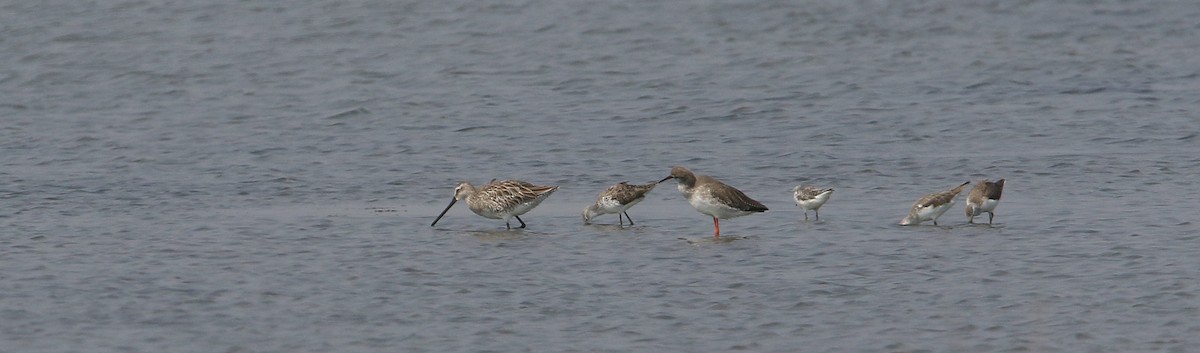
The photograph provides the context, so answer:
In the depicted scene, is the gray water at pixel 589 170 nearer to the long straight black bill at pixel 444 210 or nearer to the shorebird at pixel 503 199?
the long straight black bill at pixel 444 210

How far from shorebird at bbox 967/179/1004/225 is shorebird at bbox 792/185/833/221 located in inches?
52.2

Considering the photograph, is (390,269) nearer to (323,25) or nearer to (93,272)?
(93,272)

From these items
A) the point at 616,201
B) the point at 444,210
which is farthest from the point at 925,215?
the point at 444,210

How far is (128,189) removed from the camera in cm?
1805

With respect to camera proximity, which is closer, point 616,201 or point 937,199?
point 937,199

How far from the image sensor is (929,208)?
15141 millimetres

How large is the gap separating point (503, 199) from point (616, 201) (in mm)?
1121

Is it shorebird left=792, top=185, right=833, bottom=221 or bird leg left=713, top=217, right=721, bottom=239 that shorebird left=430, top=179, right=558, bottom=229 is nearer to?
bird leg left=713, top=217, right=721, bottom=239

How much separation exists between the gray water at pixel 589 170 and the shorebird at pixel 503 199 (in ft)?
0.88

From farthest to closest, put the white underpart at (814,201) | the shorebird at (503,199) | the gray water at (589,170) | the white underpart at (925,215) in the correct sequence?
the shorebird at (503,199) < the white underpart at (814,201) < the white underpart at (925,215) < the gray water at (589,170)

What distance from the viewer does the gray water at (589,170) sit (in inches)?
442

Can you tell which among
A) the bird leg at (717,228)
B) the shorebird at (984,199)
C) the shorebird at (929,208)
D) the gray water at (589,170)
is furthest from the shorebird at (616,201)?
the shorebird at (984,199)

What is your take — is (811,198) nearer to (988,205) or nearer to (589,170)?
(988,205)

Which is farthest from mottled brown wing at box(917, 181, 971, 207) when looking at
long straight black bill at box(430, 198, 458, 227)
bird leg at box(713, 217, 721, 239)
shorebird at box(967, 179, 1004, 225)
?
long straight black bill at box(430, 198, 458, 227)
